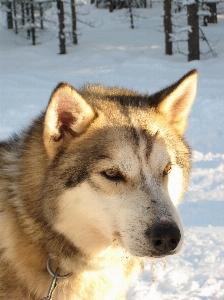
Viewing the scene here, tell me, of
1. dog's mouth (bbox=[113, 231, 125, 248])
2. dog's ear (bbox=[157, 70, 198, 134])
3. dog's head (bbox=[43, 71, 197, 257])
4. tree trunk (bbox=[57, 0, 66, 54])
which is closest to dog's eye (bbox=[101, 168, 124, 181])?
dog's head (bbox=[43, 71, 197, 257])

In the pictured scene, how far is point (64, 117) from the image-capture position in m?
2.58

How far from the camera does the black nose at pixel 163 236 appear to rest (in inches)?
86.6

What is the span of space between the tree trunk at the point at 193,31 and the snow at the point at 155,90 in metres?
0.71

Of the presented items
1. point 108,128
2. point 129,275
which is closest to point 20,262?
point 129,275

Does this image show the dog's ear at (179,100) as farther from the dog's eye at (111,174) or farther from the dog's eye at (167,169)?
the dog's eye at (111,174)

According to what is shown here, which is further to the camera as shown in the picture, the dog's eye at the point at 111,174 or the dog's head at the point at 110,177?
the dog's eye at the point at 111,174

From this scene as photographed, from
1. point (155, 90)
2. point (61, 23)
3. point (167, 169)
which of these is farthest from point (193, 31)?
point (167, 169)

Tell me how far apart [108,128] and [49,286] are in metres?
1.10

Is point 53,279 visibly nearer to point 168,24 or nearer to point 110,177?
point 110,177

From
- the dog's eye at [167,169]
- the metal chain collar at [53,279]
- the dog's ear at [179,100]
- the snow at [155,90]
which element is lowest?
the snow at [155,90]

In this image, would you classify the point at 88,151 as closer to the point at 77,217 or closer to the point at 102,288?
the point at 77,217

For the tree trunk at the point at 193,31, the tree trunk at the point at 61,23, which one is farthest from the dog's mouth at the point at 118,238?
the tree trunk at the point at 61,23

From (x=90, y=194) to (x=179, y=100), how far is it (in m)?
1.04

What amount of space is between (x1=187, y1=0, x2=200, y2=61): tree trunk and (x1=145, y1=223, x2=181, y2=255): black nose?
637 inches
